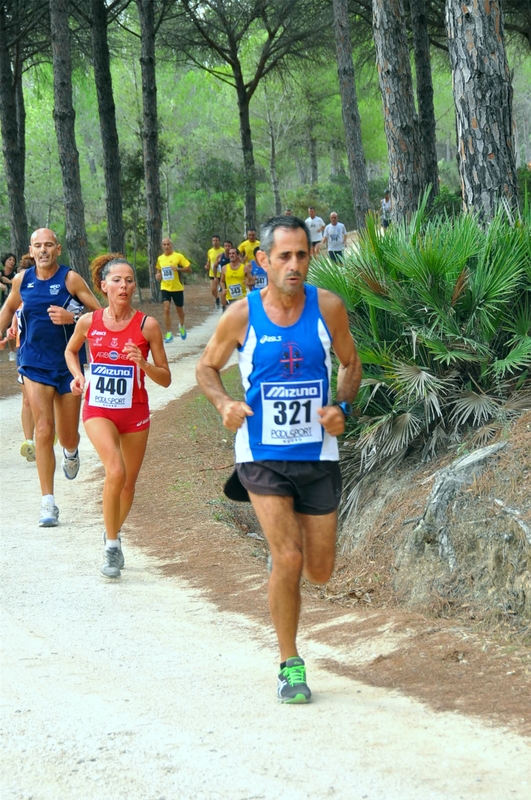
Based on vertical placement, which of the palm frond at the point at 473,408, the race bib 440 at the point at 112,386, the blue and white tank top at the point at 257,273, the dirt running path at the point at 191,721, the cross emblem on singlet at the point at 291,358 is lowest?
the dirt running path at the point at 191,721

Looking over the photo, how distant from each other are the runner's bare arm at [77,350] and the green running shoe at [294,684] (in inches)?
123

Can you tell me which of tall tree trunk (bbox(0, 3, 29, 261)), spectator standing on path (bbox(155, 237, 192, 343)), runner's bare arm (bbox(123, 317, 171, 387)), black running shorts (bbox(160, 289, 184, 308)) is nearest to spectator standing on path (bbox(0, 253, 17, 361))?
spectator standing on path (bbox(155, 237, 192, 343))

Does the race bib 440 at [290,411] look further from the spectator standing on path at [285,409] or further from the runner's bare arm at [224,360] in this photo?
the runner's bare arm at [224,360]

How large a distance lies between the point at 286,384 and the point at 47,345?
4.37 metres

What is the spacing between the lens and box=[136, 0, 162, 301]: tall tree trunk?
2705cm

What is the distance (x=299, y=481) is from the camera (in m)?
4.63

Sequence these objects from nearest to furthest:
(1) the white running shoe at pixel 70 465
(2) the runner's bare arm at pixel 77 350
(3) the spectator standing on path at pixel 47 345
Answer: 1. (2) the runner's bare arm at pixel 77 350
2. (3) the spectator standing on path at pixel 47 345
3. (1) the white running shoe at pixel 70 465

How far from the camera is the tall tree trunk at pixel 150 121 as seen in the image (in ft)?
88.7

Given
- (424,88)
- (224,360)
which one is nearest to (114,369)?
(224,360)

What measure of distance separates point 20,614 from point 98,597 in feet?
1.76

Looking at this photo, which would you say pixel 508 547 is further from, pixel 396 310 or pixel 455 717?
pixel 396 310

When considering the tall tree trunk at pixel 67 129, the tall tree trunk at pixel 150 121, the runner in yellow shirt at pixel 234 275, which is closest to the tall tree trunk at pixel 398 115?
the tall tree trunk at pixel 67 129

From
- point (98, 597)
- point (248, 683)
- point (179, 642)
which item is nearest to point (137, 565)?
point (98, 597)

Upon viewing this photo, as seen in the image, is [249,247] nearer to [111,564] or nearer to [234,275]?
[234,275]
